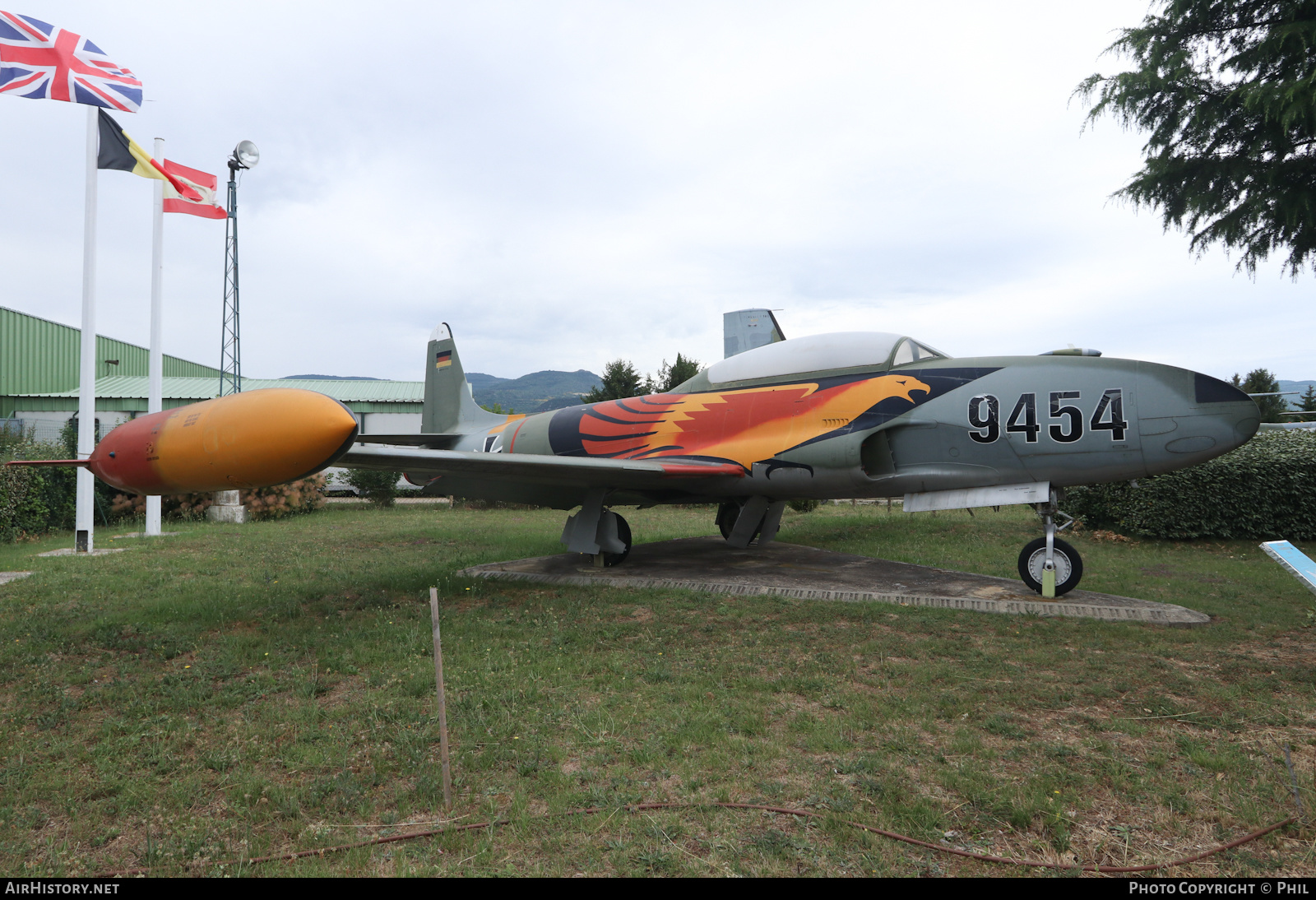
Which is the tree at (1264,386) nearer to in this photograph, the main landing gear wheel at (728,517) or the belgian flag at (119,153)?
the main landing gear wheel at (728,517)

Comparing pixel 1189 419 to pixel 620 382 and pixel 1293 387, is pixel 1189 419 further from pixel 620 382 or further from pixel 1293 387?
pixel 1293 387

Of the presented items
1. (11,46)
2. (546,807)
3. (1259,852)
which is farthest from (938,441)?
(11,46)

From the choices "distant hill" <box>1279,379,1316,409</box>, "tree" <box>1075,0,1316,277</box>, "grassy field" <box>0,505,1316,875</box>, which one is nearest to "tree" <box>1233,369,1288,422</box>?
"distant hill" <box>1279,379,1316,409</box>

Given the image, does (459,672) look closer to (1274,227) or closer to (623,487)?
(623,487)

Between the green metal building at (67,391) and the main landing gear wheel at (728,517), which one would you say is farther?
the green metal building at (67,391)

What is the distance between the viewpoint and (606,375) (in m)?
23.5

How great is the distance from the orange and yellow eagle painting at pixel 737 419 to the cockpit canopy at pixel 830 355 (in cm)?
17

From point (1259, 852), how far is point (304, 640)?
5.74 metres

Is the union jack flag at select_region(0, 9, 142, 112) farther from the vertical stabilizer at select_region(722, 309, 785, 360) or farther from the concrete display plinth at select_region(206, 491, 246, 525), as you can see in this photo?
the vertical stabilizer at select_region(722, 309, 785, 360)

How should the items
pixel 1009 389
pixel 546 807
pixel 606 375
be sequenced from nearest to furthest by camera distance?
1. pixel 546 807
2. pixel 1009 389
3. pixel 606 375

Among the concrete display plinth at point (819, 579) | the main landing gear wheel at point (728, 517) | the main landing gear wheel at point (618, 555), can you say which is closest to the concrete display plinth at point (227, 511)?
the concrete display plinth at point (819, 579)

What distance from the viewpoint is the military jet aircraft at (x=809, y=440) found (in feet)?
15.4

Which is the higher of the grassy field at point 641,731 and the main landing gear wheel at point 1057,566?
the main landing gear wheel at point 1057,566

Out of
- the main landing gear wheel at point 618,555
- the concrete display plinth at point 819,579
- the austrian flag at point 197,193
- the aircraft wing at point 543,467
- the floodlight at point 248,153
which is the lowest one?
the concrete display plinth at point 819,579
